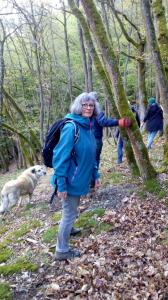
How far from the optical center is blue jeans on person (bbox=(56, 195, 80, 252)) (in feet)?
16.6

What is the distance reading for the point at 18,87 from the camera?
104 ft

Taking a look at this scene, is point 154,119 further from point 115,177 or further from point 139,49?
point 139,49

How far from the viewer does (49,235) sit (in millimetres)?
6492

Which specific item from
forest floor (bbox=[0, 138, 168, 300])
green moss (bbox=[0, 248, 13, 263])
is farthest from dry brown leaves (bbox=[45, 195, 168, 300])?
green moss (bbox=[0, 248, 13, 263])

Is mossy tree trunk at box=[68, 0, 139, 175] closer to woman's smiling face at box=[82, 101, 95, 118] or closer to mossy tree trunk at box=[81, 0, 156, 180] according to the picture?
mossy tree trunk at box=[81, 0, 156, 180]

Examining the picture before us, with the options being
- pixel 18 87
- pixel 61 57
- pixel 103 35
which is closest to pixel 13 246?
pixel 103 35

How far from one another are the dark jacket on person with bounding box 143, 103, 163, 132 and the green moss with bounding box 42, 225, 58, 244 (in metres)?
7.55

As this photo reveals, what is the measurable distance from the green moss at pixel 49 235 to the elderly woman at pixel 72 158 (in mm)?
1223

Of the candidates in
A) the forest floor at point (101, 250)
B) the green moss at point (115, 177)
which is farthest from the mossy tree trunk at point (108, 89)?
the green moss at point (115, 177)

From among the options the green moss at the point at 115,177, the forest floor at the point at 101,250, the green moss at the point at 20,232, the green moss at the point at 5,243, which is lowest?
the green moss at the point at 5,243

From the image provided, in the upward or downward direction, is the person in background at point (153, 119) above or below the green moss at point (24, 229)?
above

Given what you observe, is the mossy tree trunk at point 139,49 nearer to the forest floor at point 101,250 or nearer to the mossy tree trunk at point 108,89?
the mossy tree trunk at point 108,89

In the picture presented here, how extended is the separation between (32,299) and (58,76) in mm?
24524

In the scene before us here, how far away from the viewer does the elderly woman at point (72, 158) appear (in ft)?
15.6
